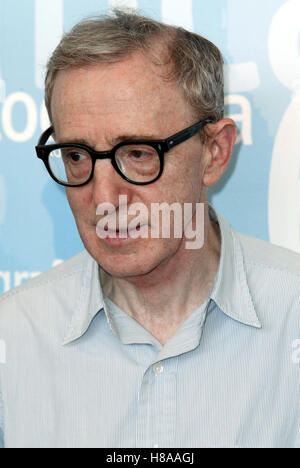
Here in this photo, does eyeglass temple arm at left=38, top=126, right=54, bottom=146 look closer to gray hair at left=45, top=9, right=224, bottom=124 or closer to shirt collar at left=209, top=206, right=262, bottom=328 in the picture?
gray hair at left=45, top=9, right=224, bottom=124

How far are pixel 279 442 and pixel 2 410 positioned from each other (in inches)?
24.0

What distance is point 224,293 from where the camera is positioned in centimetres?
135

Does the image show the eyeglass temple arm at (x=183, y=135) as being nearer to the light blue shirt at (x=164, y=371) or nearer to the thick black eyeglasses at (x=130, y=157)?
the thick black eyeglasses at (x=130, y=157)

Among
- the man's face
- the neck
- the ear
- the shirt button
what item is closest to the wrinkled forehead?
the man's face

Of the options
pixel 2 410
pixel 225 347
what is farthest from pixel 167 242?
pixel 2 410

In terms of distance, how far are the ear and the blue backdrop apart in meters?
0.21

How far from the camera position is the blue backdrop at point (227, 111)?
60.6 inches

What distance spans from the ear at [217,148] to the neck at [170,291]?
4.3 inches

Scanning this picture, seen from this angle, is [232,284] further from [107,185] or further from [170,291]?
[107,185]

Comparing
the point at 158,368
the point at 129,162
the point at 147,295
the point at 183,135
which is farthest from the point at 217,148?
the point at 158,368

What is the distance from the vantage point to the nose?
1.19m

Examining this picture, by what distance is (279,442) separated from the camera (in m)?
1.27

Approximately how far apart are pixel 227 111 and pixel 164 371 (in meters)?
0.70
